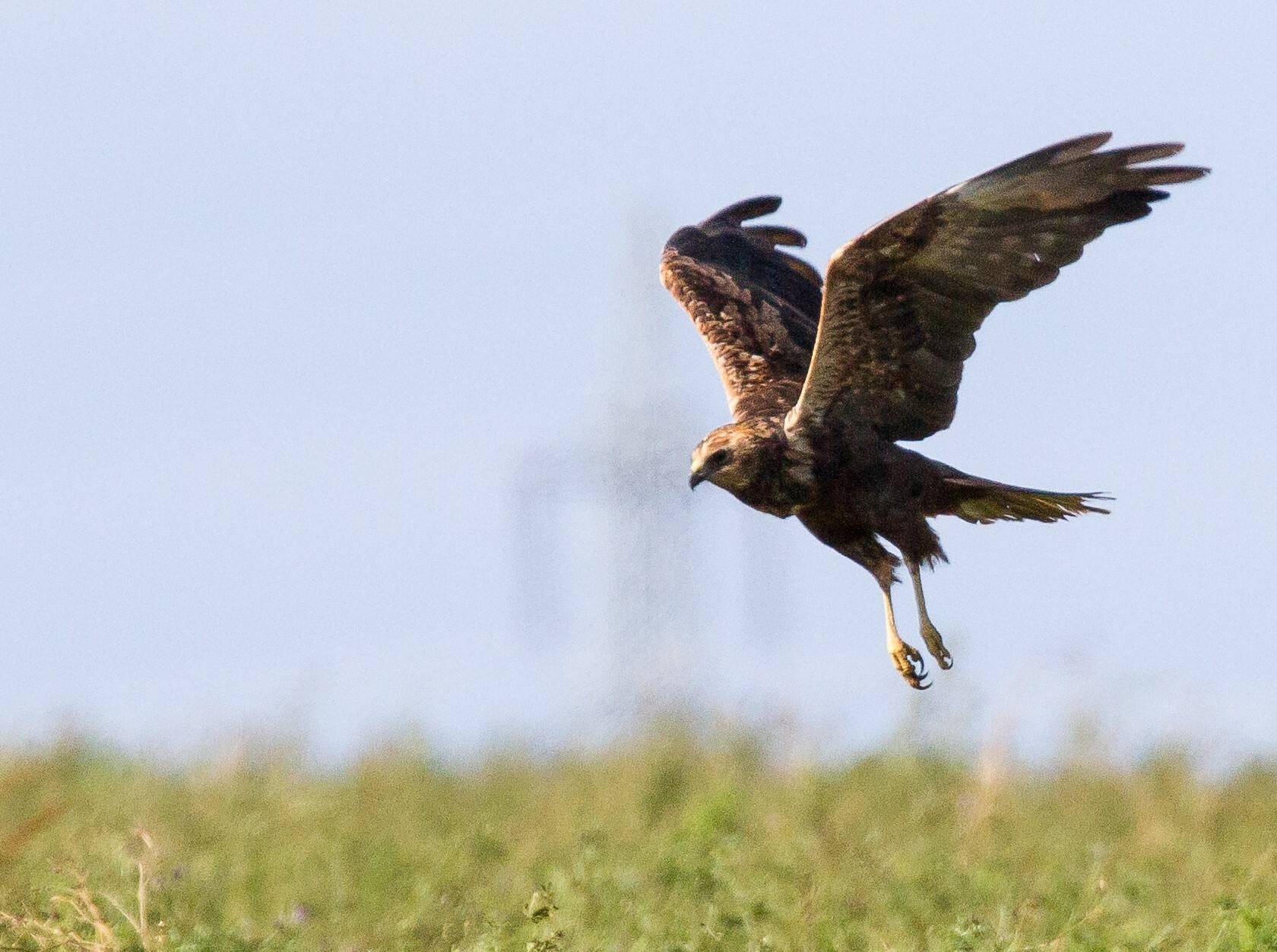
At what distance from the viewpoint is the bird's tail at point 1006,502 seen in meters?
7.80

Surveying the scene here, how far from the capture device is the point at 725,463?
742 cm

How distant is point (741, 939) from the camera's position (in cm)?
630

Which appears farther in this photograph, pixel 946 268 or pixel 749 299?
pixel 749 299

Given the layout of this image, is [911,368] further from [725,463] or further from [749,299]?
[749,299]

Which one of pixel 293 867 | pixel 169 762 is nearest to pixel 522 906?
pixel 293 867

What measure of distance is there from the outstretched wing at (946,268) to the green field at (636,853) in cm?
165

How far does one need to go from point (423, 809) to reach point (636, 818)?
1215 mm

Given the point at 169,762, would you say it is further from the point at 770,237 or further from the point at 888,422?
the point at 888,422

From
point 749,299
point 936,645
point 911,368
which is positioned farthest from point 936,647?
point 749,299

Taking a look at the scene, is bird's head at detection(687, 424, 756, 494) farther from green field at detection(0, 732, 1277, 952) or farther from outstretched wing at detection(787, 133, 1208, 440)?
green field at detection(0, 732, 1277, 952)

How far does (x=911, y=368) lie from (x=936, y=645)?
1012mm

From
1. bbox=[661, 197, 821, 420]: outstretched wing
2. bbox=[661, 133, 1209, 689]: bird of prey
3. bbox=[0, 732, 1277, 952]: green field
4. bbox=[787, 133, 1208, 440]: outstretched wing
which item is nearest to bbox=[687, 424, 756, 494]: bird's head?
bbox=[661, 133, 1209, 689]: bird of prey

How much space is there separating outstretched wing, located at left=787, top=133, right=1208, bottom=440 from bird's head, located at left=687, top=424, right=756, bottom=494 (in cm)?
22

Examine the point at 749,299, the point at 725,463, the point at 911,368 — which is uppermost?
the point at 749,299
